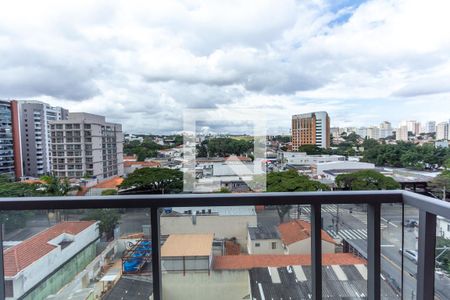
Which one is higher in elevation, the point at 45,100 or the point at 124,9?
the point at 124,9

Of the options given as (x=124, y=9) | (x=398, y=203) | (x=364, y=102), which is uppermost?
(x=124, y=9)

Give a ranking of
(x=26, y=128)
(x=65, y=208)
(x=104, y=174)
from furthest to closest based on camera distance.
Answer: (x=26, y=128)
(x=104, y=174)
(x=65, y=208)

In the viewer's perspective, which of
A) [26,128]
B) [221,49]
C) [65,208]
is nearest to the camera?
[65,208]

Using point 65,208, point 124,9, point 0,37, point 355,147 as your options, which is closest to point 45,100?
point 0,37

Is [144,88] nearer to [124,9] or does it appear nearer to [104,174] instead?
[124,9]

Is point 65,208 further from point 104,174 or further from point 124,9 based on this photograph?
point 124,9

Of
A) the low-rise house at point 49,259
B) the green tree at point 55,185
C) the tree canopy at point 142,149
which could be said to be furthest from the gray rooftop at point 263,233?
the green tree at point 55,185

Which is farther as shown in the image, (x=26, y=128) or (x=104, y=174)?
(x=26, y=128)
